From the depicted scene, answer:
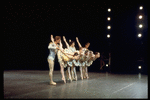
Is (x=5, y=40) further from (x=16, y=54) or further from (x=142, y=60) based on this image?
(x=142, y=60)

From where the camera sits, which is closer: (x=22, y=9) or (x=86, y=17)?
(x=22, y=9)

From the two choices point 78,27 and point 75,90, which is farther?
point 78,27

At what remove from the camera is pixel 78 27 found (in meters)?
11.5

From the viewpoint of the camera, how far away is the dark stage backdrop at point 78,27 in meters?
10.8

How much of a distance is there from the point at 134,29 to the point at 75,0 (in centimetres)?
434

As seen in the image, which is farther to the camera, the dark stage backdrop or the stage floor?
the dark stage backdrop

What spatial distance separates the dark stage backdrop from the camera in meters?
10.8

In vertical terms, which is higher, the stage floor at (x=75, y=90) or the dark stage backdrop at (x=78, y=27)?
the dark stage backdrop at (x=78, y=27)

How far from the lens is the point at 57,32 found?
11484mm

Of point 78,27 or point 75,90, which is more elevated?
point 78,27

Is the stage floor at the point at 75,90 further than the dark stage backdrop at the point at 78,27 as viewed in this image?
No

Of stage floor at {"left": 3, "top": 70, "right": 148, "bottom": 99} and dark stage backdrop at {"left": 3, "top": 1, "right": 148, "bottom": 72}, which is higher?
dark stage backdrop at {"left": 3, "top": 1, "right": 148, "bottom": 72}

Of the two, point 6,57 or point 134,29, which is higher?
point 134,29

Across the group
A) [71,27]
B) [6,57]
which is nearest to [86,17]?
[71,27]
